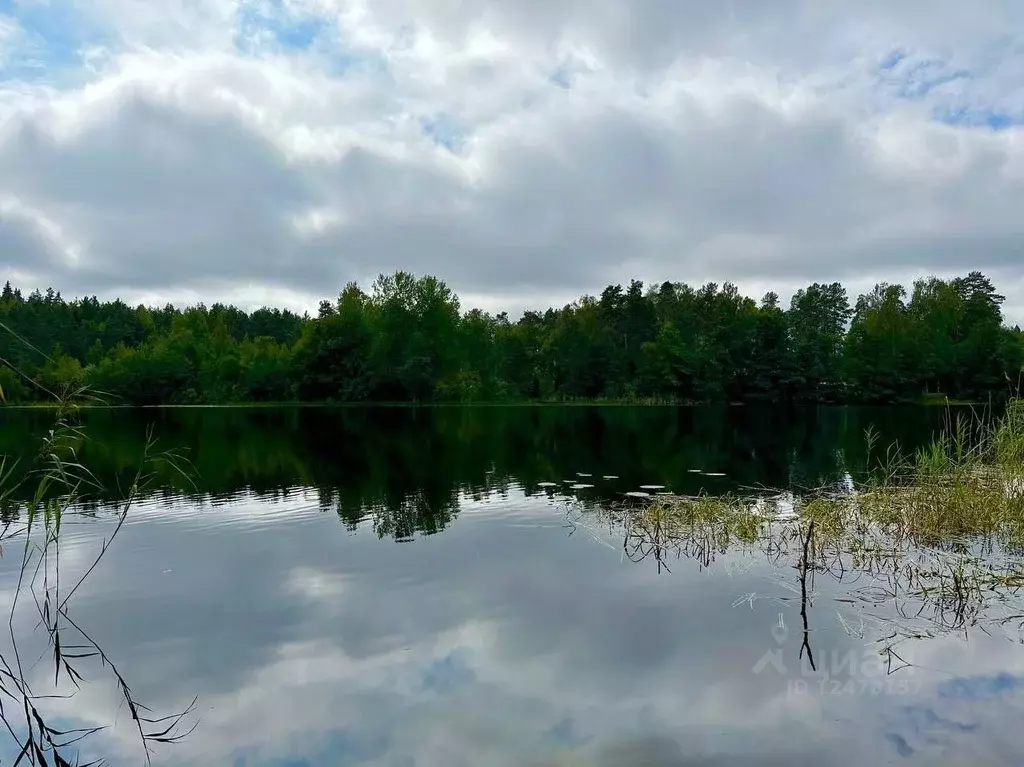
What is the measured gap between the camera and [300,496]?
71.5ft

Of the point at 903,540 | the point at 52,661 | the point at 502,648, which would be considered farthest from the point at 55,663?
the point at 903,540

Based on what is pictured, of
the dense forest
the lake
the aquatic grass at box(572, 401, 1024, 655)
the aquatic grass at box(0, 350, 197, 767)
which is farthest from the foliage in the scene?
the dense forest

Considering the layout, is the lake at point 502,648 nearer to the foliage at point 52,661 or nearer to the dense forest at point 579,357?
the foliage at point 52,661

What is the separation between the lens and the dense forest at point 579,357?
9200 cm

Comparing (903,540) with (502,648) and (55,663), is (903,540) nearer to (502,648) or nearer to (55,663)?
(502,648)

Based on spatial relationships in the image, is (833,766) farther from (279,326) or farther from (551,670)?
→ (279,326)

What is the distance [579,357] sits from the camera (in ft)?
306

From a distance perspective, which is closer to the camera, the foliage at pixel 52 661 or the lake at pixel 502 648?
the lake at pixel 502 648

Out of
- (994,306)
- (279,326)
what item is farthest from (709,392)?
(279,326)

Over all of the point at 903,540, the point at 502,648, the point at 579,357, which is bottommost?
the point at 502,648

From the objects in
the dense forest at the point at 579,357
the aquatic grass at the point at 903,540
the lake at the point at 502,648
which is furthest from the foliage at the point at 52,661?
the dense forest at the point at 579,357

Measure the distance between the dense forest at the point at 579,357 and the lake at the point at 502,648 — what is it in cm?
7516

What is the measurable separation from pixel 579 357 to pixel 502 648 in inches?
3324

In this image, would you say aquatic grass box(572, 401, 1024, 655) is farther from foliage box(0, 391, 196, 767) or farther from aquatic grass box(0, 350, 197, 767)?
foliage box(0, 391, 196, 767)
